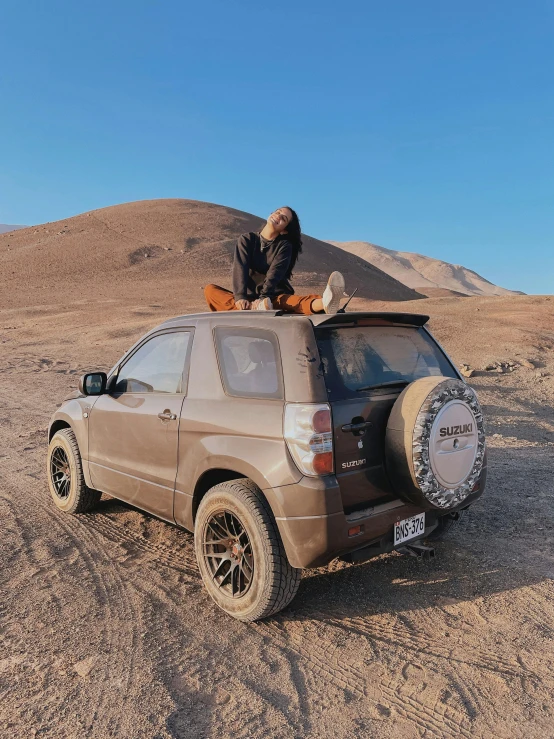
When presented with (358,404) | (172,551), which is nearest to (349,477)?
(358,404)

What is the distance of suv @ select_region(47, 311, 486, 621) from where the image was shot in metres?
3.23

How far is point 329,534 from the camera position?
3.16 meters

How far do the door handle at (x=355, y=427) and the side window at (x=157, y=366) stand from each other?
1.36 metres

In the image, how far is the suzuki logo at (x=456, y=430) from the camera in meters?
3.42

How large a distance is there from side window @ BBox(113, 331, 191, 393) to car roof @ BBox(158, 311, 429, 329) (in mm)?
197

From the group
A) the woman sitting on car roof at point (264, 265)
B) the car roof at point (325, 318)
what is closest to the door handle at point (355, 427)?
the car roof at point (325, 318)

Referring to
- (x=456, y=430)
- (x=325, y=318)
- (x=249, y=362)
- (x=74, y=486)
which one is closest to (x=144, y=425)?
(x=249, y=362)

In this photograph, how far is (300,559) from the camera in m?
3.23

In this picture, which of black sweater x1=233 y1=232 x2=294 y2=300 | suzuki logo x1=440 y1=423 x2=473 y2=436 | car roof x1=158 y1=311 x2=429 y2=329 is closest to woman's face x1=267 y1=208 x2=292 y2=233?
black sweater x1=233 y1=232 x2=294 y2=300

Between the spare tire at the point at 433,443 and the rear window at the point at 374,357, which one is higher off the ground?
the rear window at the point at 374,357

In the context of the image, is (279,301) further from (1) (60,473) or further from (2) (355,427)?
(1) (60,473)

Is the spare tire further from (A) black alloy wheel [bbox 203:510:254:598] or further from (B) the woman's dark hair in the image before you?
(B) the woman's dark hair

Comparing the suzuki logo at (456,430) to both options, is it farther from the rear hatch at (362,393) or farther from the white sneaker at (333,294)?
the white sneaker at (333,294)

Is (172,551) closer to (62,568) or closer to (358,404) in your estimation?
(62,568)
